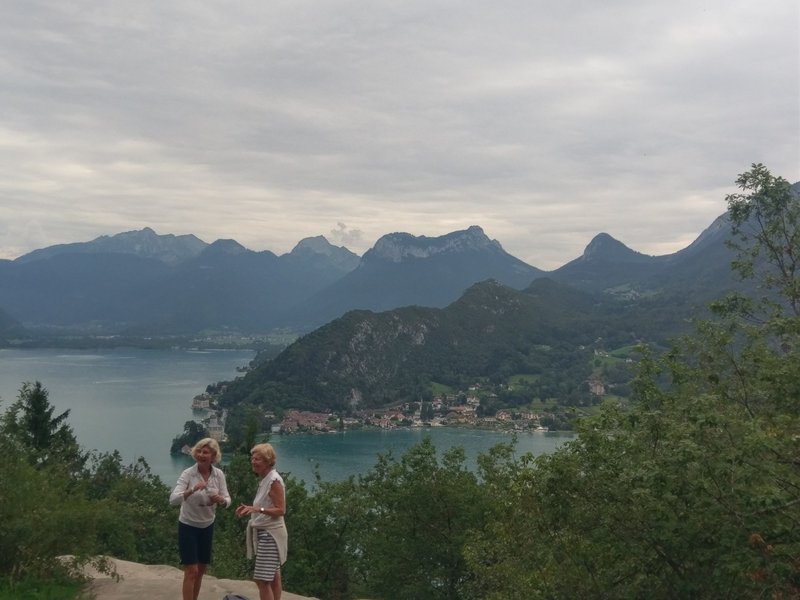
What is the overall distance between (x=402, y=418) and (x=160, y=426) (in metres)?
30.9

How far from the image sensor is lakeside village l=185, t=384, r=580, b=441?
245 feet

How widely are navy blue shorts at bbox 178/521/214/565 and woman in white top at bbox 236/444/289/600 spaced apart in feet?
1.60

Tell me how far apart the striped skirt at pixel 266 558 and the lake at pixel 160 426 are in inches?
750

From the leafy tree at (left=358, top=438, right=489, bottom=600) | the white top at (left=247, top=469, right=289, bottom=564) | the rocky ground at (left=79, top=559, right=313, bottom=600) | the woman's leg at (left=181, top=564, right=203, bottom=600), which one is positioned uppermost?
the white top at (left=247, top=469, right=289, bottom=564)

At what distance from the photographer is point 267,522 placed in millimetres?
5520

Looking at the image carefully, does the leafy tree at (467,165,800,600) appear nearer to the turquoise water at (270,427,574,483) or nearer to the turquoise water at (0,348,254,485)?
the turquoise water at (0,348,254,485)

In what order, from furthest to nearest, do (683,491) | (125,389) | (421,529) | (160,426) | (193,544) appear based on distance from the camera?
1. (125,389)
2. (160,426)
3. (421,529)
4. (193,544)
5. (683,491)

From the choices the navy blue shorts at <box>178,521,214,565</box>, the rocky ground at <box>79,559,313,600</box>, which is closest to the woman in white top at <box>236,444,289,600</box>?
the navy blue shorts at <box>178,521,214,565</box>

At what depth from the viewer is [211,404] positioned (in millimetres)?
81375

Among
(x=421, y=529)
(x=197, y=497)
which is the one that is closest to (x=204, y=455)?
(x=197, y=497)

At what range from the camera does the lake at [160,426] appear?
54094mm

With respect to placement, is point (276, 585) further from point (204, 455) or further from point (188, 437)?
point (188, 437)

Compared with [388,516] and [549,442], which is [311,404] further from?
[388,516]

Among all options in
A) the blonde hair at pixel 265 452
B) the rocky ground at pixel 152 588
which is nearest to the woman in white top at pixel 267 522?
the blonde hair at pixel 265 452
